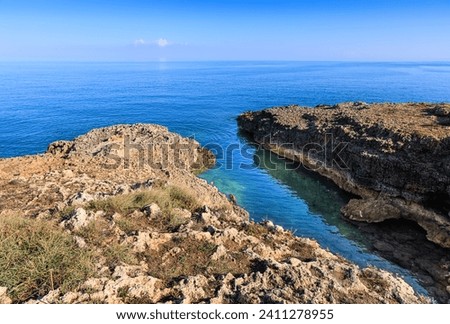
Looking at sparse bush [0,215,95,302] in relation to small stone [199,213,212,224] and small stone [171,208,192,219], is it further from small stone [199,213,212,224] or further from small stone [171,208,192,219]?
small stone [199,213,212,224]

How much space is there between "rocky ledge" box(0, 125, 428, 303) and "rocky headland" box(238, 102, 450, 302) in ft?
37.6

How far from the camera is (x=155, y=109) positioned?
243 feet

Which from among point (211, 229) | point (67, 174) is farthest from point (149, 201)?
point (67, 174)

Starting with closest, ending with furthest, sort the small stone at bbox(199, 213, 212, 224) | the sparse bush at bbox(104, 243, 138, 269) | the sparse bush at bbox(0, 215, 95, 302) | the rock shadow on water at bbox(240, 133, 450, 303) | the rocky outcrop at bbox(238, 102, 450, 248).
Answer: the sparse bush at bbox(0, 215, 95, 302), the sparse bush at bbox(104, 243, 138, 269), the small stone at bbox(199, 213, 212, 224), the rock shadow on water at bbox(240, 133, 450, 303), the rocky outcrop at bbox(238, 102, 450, 248)

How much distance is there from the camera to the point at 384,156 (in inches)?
1102

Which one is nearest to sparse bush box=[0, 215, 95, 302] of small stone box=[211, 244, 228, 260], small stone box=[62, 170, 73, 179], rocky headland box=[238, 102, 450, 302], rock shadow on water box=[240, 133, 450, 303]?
small stone box=[211, 244, 228, 260]

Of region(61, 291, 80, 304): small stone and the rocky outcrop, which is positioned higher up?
region(61, 291, 80, 304): small stone

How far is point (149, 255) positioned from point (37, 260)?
2923 millimetres

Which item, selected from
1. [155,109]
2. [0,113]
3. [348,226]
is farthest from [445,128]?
[0,113]

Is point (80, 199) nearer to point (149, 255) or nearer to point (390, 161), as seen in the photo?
point (149, 255)

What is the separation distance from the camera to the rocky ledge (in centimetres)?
758

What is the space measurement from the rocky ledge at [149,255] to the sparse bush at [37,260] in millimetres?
23

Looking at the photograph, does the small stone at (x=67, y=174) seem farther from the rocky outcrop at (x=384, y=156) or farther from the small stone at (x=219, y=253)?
the rocky outcrop at (x=384, y=156)
